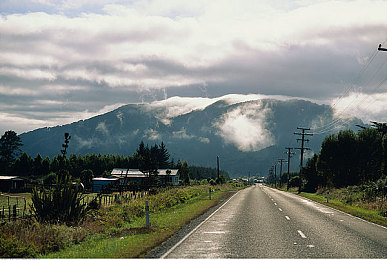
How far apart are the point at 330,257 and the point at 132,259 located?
18.8 feet

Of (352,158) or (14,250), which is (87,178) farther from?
(14,250)

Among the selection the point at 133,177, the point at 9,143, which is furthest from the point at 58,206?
the point at 9,143

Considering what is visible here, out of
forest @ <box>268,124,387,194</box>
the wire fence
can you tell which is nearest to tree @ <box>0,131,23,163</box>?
the wire fence

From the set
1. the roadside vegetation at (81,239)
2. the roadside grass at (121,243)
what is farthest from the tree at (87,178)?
the roadside grass at (121,243)

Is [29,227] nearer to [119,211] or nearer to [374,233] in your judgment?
[119,211]

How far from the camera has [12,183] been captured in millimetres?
79750

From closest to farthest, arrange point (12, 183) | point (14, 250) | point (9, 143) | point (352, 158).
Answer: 1. point (14, 250)
2. point (352, 158)
3. point (12, 183)
4. point (9, 143)

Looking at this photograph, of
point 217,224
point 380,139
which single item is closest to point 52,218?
point 217,224

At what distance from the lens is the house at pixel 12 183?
253 feet

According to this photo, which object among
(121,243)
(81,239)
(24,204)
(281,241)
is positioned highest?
(281,241)

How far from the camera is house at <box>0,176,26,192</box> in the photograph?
77.2m

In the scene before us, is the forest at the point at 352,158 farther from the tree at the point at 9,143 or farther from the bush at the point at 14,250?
the tree at the point at 9,143

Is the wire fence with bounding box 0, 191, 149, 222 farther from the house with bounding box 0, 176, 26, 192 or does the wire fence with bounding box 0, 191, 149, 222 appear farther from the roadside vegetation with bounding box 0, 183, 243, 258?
the house with bounding box 0, 176, 26, 192

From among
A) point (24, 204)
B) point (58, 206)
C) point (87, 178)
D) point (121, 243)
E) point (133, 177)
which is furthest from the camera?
point (133, 177)
